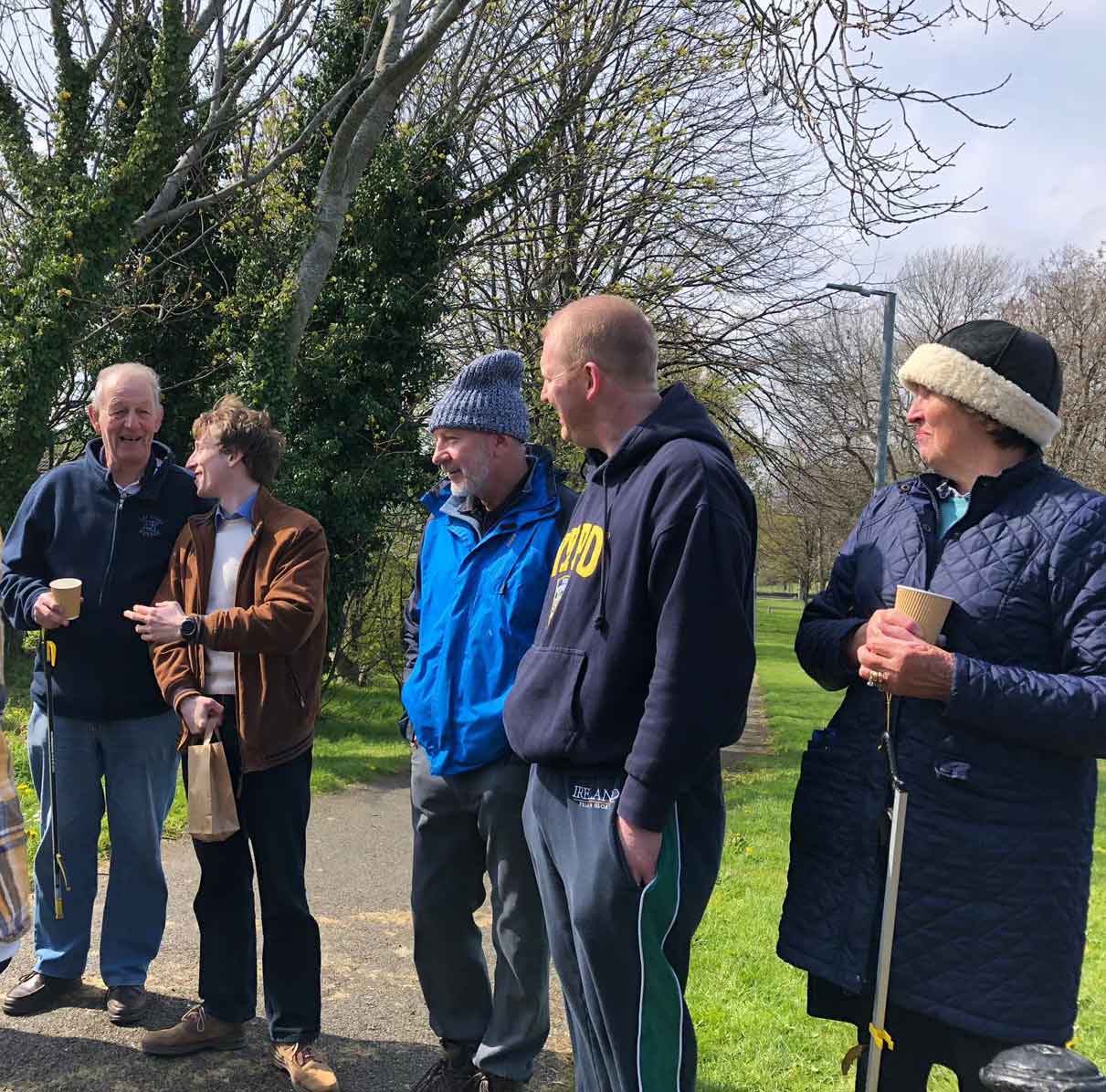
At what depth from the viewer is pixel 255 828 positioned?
3.46 metres

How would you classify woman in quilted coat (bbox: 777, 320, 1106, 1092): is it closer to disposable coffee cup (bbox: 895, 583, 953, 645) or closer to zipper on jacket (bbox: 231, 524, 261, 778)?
disposable coffee cup (bbox: 895, 583, 953, 645)

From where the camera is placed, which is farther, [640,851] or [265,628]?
[265,628]

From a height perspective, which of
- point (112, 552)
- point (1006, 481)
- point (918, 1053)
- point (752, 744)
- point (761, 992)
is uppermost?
point (1006, 481)

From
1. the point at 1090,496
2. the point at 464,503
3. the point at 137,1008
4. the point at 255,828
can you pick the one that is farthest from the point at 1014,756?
the point at 137,1008

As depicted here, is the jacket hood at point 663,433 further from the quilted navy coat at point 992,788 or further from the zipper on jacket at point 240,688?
the zipper on jacket at point 240,688

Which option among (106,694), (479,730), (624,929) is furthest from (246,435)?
(624,929)

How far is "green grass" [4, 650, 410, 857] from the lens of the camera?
274 inches

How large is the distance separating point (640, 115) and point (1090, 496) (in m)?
11.2

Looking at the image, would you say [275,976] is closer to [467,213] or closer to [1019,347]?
[1019,347]

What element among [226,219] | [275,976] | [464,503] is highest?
[226,219]

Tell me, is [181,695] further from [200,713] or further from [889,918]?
[889,918]

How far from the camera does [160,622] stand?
11.1 ft

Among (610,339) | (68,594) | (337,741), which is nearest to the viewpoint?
(610,339)

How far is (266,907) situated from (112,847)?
805 millimetres
